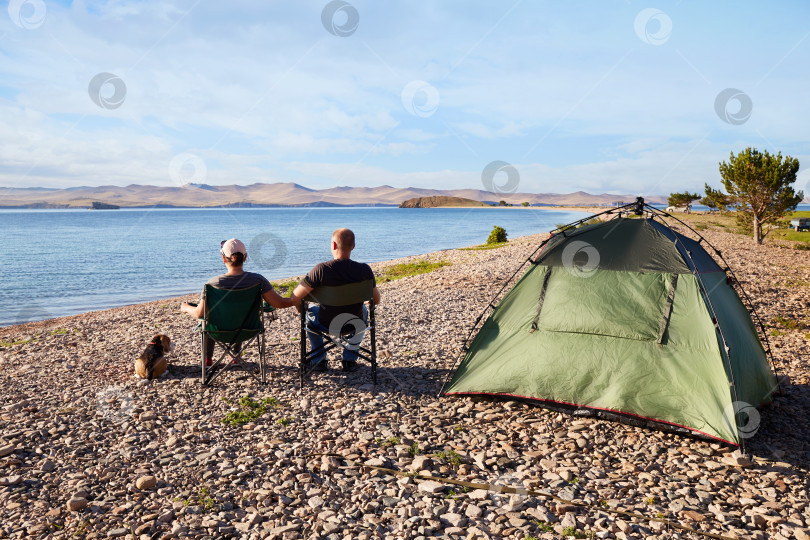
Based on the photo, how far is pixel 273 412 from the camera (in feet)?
20.1

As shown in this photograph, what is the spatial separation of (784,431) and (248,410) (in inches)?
251

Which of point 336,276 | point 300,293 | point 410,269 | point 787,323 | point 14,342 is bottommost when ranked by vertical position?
point 14,342

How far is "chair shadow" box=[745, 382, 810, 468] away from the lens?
5.04 metres

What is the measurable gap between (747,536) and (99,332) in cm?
1336

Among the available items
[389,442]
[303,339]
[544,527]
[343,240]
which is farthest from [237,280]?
[544,527]

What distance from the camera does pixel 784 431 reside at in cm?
560

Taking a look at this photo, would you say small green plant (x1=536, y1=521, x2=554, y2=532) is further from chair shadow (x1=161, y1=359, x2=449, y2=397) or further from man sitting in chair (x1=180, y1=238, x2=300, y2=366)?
man sitting in chair (x1=180, y1=238, x2=300, y2=366)

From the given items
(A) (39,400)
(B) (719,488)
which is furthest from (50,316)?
(B) (719,488)

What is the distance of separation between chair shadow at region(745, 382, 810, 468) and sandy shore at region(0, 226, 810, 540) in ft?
0.09

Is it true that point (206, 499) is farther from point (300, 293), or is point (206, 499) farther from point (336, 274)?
point (336, 274)

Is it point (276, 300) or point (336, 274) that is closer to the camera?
point (336, 274)

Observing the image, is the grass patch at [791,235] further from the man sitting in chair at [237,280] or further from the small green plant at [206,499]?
the small green plant at [206,499]

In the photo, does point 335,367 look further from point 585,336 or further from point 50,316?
point 50,316

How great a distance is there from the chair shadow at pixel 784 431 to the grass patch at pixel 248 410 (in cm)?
550
